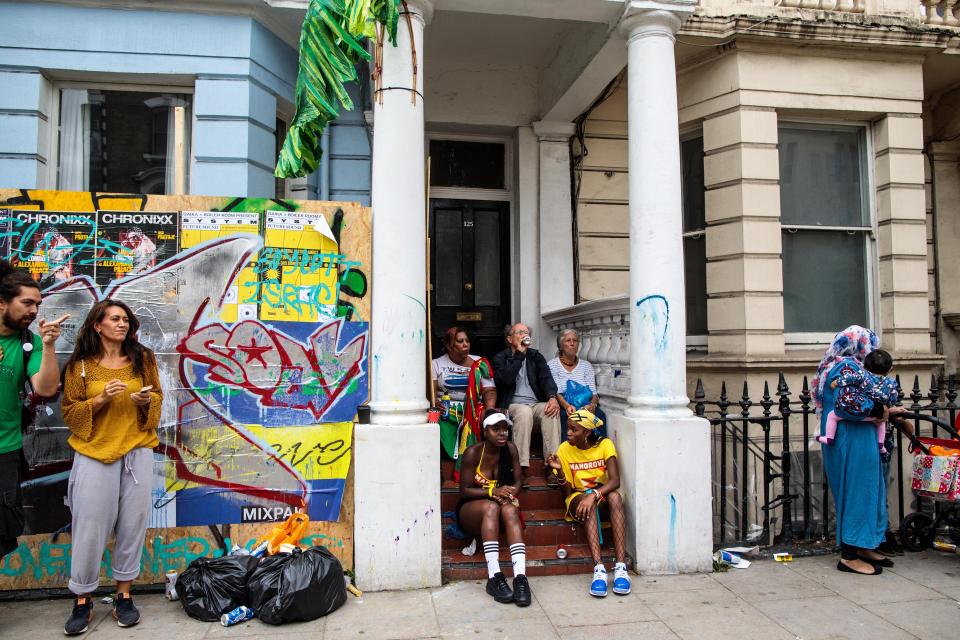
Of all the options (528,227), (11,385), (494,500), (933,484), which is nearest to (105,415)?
(11,385)

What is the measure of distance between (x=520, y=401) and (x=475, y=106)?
3897 mm

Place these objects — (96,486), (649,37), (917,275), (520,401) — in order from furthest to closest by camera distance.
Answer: (917,275) → (520,401) → (649,37) → (96,486)

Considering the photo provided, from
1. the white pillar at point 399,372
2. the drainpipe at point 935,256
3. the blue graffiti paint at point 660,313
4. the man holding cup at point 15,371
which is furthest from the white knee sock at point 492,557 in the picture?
the drainpipe at point 935,256

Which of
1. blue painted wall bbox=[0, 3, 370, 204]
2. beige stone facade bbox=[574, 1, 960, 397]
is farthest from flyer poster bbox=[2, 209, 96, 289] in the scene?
beige stone facade bbox=[574, 1, 960, 397]

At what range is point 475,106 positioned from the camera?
26.3 ft

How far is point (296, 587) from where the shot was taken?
4148 mm

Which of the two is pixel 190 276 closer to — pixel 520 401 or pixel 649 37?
pixel 520 401

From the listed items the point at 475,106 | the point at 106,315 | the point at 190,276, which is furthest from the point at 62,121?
the point at 475,106

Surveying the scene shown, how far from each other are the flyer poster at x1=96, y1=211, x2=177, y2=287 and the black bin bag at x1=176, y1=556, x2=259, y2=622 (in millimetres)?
2174

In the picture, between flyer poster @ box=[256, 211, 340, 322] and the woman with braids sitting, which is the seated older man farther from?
flyer poster @ box=[256, 211, 340, 322]

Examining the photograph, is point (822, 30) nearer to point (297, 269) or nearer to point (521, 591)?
point (297, 269)

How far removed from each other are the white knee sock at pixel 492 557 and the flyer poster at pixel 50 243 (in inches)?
138

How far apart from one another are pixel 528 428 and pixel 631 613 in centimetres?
192

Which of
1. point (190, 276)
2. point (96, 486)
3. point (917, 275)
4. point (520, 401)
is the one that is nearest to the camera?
point (96, 486)
